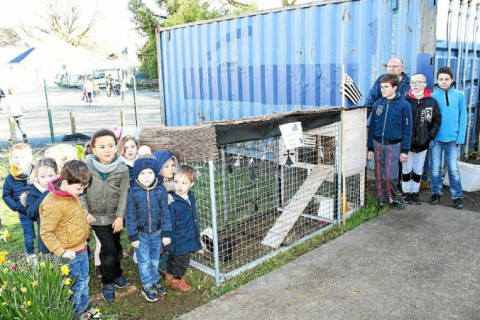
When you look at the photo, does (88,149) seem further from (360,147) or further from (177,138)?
(360,147)

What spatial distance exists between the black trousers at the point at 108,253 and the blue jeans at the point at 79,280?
0.36 metres

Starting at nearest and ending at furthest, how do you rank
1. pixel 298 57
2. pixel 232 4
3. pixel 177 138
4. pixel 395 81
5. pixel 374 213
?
1. pixel 177 138
2. pixel 395 81
3. pixel 374 213
4. pixel 298 57
5. pixel 232 4

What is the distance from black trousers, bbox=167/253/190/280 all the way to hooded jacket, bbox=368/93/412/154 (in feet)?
10.2

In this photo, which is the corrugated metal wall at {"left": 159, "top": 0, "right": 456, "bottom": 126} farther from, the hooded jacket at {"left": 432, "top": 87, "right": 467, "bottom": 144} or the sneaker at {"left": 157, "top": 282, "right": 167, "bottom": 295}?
the sneaker at {"left": 157, "top": 282, "right": 167, "bottom": 295}

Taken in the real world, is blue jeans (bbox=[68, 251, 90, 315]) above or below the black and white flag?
below

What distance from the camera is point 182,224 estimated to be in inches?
147

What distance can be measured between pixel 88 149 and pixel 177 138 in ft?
3.41

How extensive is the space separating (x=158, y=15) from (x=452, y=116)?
24.7 meters

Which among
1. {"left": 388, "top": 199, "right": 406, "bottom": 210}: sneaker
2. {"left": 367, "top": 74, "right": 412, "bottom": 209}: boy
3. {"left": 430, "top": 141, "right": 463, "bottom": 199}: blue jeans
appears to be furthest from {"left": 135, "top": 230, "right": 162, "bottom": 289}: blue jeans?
{"left": 430, "top": 141, "right": 463, "bottom": 199}: blue jeans

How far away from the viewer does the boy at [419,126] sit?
556 centimetres

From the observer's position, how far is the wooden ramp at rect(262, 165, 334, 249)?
4781mm

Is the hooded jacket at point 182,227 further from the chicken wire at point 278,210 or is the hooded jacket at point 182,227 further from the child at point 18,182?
the child at point 18,182

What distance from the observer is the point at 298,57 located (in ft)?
23.8

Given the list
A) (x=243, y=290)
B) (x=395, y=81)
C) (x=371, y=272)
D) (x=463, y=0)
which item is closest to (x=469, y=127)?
(x=463, y=0)
